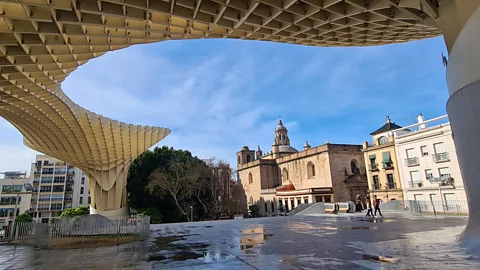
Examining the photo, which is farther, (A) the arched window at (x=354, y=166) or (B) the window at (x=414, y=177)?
(A) the arched window at (x=354, y=166)

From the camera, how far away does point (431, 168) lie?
33.4 metres

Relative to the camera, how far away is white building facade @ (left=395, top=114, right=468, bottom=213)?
30.1 meters

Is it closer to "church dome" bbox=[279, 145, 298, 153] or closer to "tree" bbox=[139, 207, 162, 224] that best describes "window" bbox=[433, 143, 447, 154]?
"tree" bbox=[139, 207, 162, 224]

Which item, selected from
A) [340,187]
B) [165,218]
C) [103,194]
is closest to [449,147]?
[340,187]

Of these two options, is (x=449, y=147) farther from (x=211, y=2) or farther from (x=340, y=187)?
(x=211, y=2)

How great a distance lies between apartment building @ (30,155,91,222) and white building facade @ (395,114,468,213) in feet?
245

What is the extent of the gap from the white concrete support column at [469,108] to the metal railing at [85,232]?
45.8ft

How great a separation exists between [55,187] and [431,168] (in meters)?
81.9

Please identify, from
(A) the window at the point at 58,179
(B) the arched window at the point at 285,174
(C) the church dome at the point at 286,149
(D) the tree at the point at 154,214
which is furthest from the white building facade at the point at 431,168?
(A) the window at the point at 58,179

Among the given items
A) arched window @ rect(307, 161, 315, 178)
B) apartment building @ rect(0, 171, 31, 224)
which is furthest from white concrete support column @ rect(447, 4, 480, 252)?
apartment building @ rect(0, 171, 31, 224)

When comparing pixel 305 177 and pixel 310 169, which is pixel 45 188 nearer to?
pixel 305 177

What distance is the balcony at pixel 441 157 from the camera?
31.5 metres

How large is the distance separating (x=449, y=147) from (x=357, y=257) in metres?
31.2

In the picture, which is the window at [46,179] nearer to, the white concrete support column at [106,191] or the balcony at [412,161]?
the white concrete support column at [106,191]
